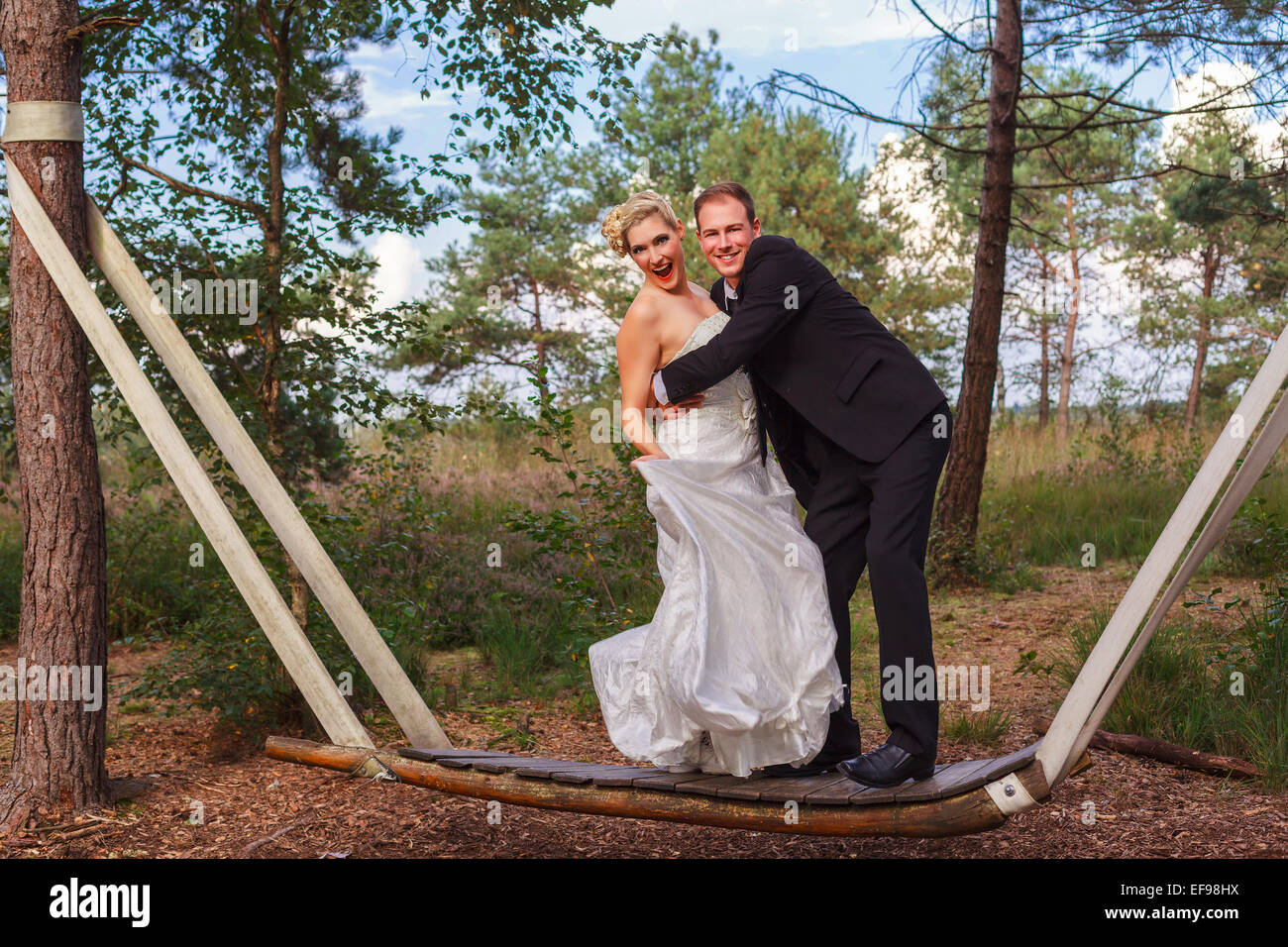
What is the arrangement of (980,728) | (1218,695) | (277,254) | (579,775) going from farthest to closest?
(277,254) → (980,728) → (1218,695) → (579,775)

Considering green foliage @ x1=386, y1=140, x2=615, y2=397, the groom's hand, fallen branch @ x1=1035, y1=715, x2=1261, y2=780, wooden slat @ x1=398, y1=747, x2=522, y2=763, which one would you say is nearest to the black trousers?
the groom's hand

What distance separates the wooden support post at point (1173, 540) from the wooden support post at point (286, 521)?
198 centimetres

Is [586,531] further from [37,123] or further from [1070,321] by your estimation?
[1070,321]

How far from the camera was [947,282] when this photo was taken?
2083 cm

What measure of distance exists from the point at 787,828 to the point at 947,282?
19344 millimetres

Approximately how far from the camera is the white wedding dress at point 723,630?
10.1 ft

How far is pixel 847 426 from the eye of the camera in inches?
127

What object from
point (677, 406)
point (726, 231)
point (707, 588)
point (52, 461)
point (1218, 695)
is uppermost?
point (726, 231)

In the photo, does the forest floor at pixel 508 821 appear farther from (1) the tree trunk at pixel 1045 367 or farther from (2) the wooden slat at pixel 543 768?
(1) the tree trunk at pixel 1045 367

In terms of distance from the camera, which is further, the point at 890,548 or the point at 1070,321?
the point at 1070,321

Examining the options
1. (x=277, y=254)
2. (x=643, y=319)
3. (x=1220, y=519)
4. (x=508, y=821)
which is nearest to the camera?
(x=1220, y=519)

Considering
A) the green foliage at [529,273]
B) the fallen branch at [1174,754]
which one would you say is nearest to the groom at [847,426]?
the fallen branch at [1174,754]

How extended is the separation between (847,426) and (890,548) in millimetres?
379

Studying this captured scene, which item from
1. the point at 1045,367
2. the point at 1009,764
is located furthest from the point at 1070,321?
the point at 1009,764
